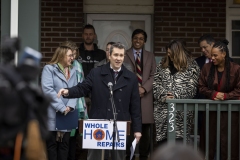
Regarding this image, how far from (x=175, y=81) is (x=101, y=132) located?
130 cm

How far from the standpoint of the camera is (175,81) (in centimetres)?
798

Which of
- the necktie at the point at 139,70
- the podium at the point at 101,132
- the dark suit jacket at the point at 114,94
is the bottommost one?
the podium at the point at 101,132

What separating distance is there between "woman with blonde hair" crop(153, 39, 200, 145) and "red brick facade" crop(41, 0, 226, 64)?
7.80 feet

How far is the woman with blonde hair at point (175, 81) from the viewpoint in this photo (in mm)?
7969

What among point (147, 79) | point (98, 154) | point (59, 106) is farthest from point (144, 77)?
point (98, 154)

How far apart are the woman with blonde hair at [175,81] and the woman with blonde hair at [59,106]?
45.3 inches

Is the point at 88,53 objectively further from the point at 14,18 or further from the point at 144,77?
the point at 14,18

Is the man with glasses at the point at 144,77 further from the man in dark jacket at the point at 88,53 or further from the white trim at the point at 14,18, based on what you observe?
the white trim at the point at 14,18

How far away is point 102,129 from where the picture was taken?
287 inches

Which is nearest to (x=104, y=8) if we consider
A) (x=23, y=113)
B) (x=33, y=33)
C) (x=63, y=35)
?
(x=63, y=35)

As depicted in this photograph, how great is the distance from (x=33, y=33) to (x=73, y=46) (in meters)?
0.93

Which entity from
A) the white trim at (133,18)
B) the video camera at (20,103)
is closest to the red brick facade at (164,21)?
the white trim at (133,18)

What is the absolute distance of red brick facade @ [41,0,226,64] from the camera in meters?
10.4

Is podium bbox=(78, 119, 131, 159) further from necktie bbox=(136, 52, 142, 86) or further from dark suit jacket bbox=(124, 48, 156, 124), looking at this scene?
necktie bbox=(136, 52, 142, 86)
